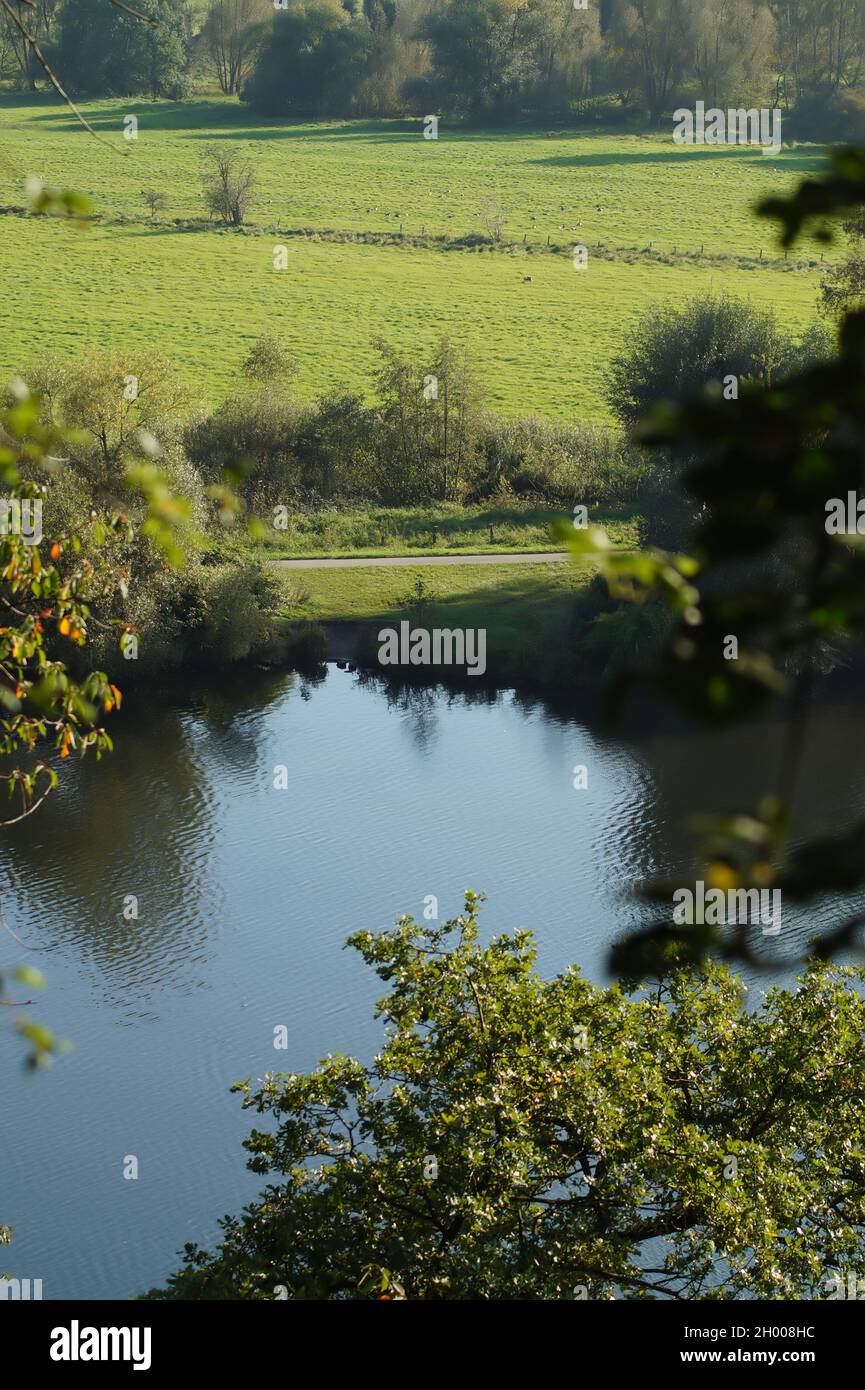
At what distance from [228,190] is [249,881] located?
6312cm

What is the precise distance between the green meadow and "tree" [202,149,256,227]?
1.04m

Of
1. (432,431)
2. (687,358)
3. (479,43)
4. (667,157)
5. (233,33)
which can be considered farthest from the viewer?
(233,33)

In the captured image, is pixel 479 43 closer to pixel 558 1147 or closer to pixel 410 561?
pixel 410 561

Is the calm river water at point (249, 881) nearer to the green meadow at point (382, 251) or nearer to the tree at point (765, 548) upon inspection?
the tree at point (765, 548)

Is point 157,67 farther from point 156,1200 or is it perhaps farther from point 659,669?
point 659,669

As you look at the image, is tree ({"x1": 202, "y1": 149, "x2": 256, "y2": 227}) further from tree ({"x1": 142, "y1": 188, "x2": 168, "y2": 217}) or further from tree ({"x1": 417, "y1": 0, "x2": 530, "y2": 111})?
tree ({"x1": 417, "y1": 0, "x2": 530, "y2": 111})

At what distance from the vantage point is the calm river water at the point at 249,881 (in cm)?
1937

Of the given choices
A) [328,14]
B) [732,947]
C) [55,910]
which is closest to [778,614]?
[732,947]

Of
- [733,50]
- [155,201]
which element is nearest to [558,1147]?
[155,201]

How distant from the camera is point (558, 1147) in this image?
1188cm

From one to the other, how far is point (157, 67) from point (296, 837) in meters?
93.7

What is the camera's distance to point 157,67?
10925cm
